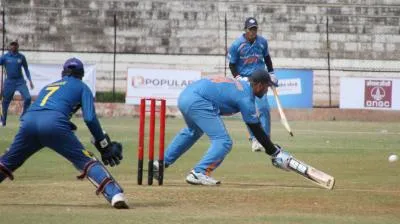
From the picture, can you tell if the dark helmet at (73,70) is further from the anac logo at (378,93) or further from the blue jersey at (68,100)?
the anac logo at (378,93)

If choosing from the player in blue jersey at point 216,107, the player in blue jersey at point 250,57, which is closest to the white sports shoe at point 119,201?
the player in blue jersey at point 216,107

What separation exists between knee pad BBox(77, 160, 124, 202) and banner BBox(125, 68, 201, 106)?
74.8 ft

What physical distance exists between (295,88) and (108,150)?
23227 millimetres

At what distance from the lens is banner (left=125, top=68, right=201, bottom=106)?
33.6m

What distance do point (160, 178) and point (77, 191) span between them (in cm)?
120

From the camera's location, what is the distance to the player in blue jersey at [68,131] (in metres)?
10.6

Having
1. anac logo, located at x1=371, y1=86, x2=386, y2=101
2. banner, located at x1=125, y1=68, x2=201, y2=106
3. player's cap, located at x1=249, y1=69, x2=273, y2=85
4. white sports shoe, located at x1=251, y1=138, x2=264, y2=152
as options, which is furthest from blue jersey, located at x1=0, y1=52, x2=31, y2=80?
player's cap, located at x1=249, y1=69, x2=273, y2=85

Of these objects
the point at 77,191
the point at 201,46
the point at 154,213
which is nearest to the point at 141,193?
the point at 77,191

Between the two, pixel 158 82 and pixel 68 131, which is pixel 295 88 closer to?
pixel 158 82

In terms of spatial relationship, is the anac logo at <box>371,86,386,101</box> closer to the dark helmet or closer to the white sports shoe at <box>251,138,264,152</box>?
the white sports shoe at <box>251,138,264,152</box>

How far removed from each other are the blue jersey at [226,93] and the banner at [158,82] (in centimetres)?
2028

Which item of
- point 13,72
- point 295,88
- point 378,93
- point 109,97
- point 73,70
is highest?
point 73,70

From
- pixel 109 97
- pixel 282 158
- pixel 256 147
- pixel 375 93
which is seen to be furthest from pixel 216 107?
pixel 109 97

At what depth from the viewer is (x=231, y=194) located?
12.3 metres
